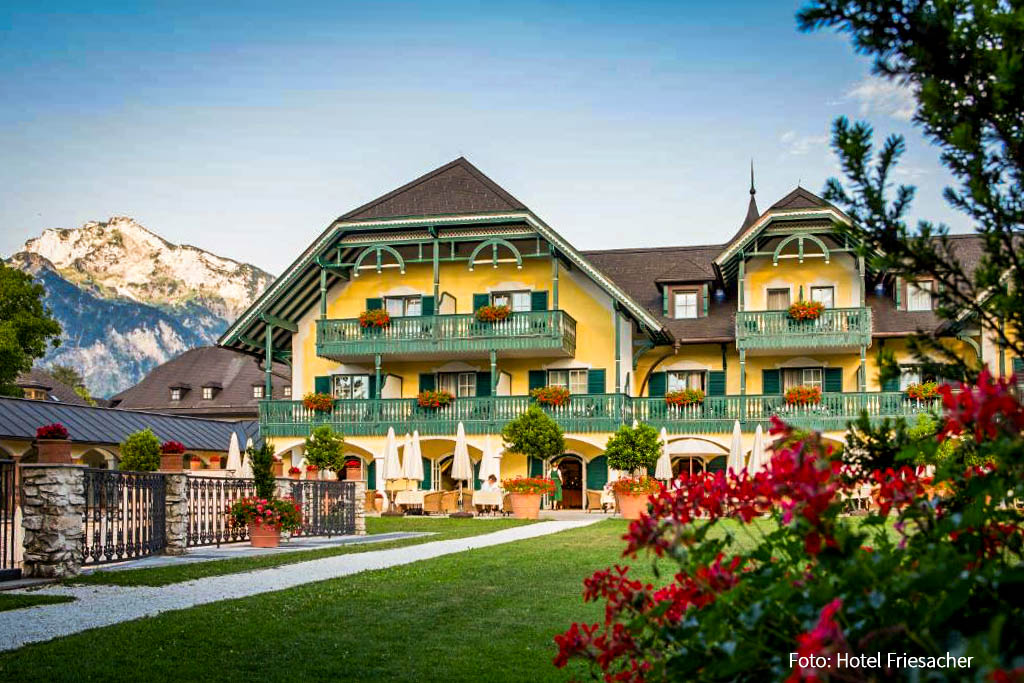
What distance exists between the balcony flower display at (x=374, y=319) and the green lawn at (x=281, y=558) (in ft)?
32.0

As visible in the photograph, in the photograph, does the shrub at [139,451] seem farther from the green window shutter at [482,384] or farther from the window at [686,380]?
the window at [686,380]

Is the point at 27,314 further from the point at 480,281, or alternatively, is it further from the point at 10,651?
the point at 10,651

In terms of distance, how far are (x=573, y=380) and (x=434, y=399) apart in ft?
14.6

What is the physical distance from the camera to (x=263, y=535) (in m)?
17.8

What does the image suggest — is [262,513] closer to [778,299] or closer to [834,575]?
[834,575]

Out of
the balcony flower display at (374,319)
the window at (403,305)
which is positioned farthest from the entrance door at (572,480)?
the balcony flower display at (374,319)

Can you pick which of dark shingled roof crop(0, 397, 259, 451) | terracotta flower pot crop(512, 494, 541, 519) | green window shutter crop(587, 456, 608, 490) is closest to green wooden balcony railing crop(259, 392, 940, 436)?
green window shutter crop(587, 456, 608, 490)

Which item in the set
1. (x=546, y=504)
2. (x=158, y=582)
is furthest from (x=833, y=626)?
(x=546, y=504)

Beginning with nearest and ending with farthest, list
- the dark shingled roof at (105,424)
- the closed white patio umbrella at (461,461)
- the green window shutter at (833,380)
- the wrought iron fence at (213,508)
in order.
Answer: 1. the wrought iron fence at (213,508)
2. the closed white patio umbrella at (461,461)
3. the dark shingled roof at (105,424)
4. the green window shutter at (833,380)

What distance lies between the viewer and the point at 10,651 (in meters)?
7.21

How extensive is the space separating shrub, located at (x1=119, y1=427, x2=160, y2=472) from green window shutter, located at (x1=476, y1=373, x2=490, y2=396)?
384 inches

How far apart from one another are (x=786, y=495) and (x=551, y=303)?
3164 centimetres

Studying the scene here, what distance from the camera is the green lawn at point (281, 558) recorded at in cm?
1190

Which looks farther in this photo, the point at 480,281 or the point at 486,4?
the point at 480,281
